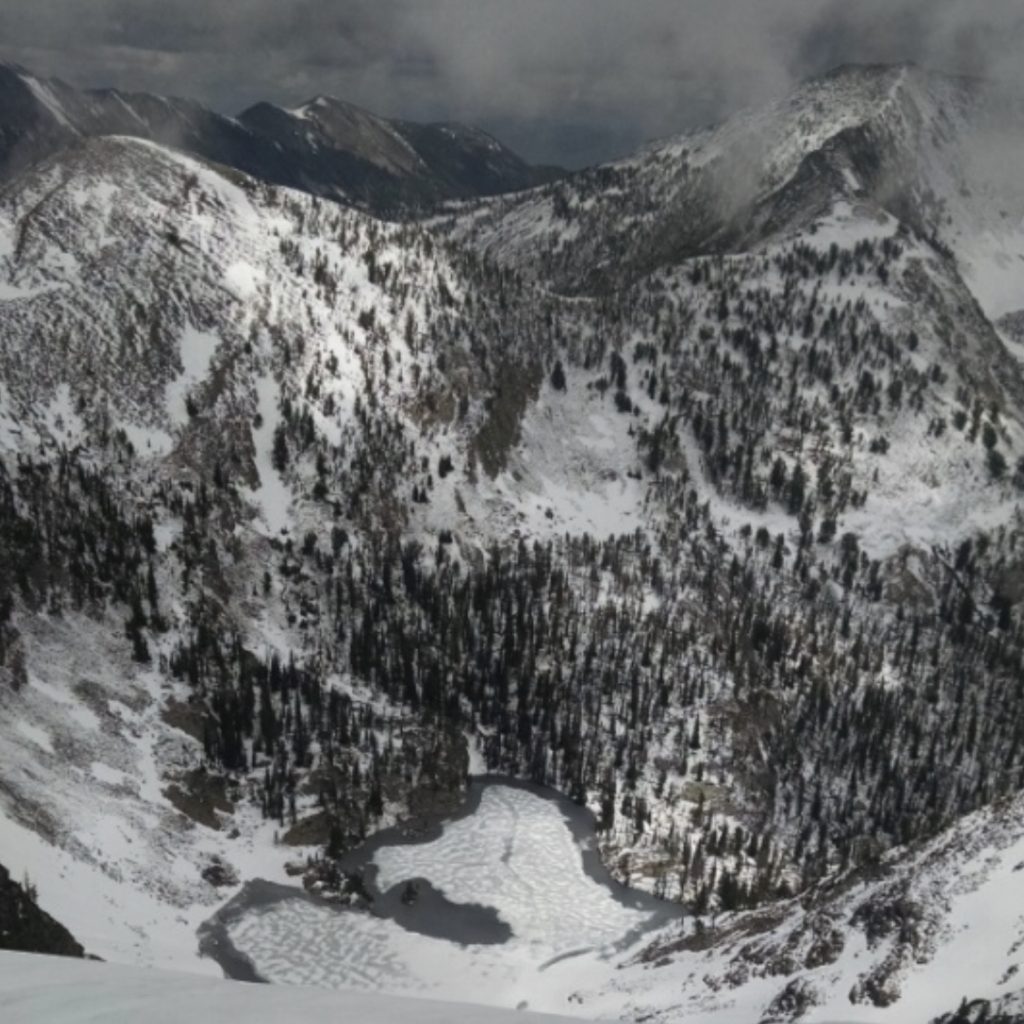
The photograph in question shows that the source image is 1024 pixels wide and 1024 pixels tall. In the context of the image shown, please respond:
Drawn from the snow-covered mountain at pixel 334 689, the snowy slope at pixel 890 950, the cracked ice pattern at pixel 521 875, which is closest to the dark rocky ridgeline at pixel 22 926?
the snow-covered mountain at pixel 334 689

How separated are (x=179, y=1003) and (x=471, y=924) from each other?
96467mm

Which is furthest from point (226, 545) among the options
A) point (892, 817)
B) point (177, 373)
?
A: point (892, 817)

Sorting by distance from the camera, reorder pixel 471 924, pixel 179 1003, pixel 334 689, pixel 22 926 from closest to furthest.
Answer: pixel 179 1003 < pixel 22 926 < pixel 471 924 < pixel 334 689

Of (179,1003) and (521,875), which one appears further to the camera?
(521,875)

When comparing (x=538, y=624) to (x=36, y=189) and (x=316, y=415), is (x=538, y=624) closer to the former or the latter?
(x=316, y=415)

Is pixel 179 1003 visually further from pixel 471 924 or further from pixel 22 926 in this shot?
pixel 471 924

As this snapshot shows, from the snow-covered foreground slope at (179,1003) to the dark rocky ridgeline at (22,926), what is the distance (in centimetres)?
3472

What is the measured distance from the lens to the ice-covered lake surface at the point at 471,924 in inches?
3327

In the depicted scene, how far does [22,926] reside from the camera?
41750 millimetres

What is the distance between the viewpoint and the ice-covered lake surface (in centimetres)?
8450

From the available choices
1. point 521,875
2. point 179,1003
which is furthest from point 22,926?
point 521,875

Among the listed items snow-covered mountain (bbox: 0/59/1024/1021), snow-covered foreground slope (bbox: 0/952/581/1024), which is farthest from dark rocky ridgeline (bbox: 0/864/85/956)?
snow-covered foreground slope (bbox: 0/952/581/1024)

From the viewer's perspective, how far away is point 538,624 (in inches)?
6845

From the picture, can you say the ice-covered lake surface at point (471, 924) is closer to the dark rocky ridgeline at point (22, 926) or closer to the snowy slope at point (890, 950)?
the snowy slope at point (890, 950)
